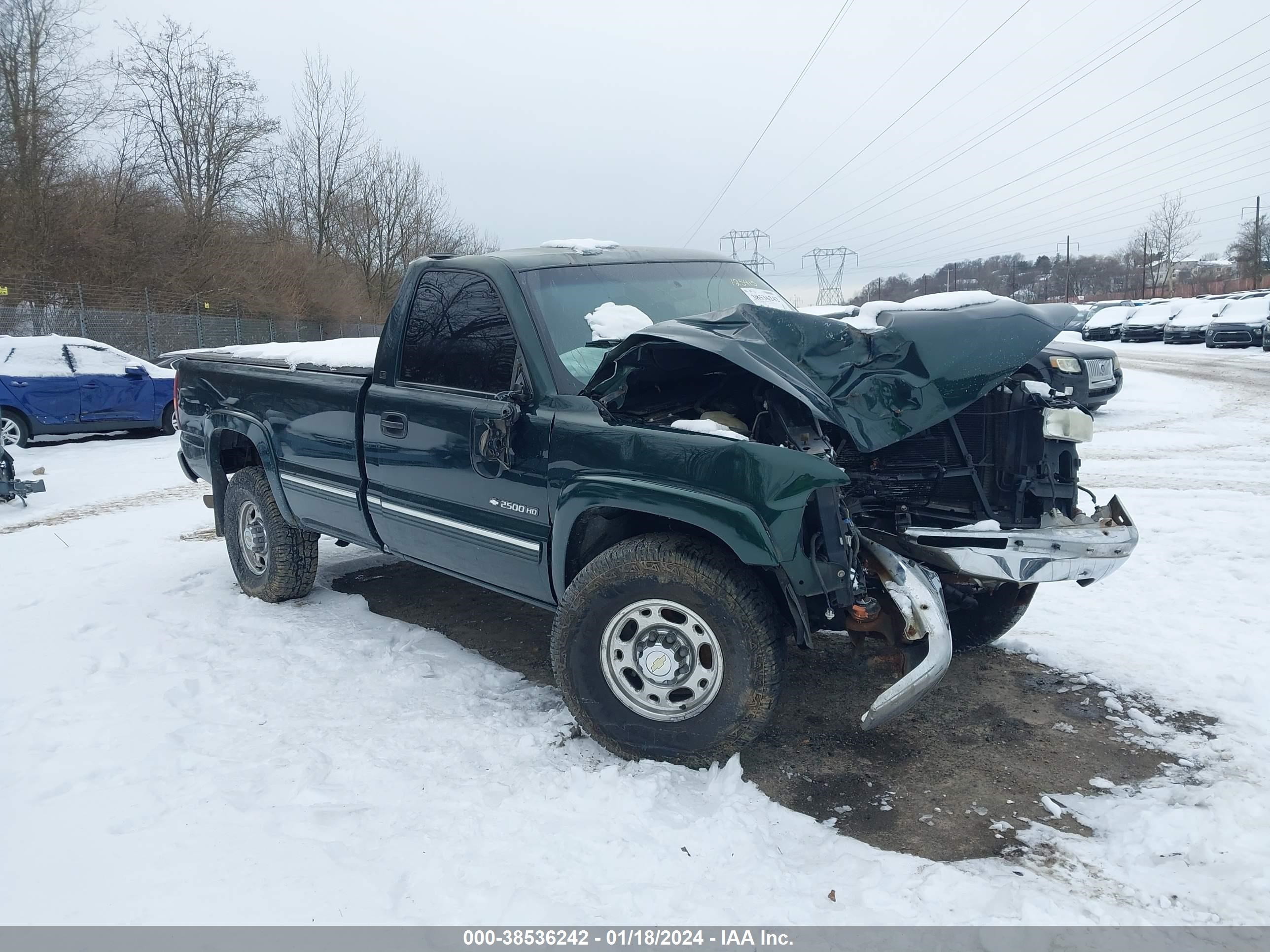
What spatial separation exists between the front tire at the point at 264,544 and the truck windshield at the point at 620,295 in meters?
2.58

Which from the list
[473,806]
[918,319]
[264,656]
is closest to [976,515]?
[918,319]

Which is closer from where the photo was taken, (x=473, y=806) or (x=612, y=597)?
(x=473, y=806)

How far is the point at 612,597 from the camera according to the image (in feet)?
11.4

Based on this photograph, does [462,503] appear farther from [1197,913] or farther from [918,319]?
[1197,913]

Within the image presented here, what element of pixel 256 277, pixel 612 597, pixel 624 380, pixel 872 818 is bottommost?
pixel 872 818

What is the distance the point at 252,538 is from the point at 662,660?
3.61 metres

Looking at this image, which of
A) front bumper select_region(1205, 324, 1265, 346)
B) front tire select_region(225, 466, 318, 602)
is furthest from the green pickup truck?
front bumper select_region(1205, 324, 1265, 346)

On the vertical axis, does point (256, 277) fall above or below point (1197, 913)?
above

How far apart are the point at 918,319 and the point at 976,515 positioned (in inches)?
34.1

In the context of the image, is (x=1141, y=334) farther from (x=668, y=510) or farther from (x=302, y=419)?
(x=668, y=510)

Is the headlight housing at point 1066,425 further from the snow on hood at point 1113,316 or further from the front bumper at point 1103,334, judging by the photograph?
the front bumper at point 1103,334

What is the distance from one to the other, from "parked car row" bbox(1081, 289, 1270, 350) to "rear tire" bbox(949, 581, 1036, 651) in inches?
778

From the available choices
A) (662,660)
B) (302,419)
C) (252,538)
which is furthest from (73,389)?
(662,660)

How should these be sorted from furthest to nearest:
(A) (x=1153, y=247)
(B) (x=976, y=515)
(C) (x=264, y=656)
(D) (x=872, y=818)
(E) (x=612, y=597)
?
(A) (x=1153, y=247) < (C) (x=264, y=656) < (B) (x=976, y=515) < (E) (x=612, y=597) < (D) (x=872, y=818)
